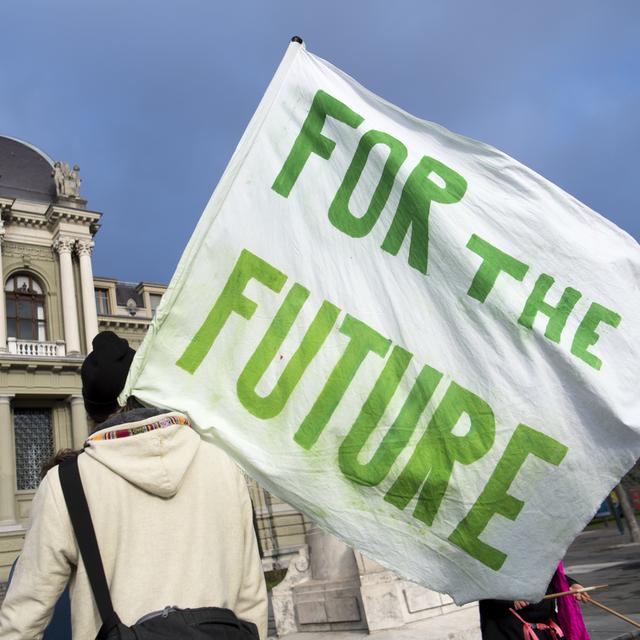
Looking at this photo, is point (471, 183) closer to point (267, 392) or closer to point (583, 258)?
point (583, 258)

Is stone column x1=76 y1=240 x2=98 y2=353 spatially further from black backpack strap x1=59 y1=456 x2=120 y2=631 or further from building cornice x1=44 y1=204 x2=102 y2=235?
black backpack strap x1=59 y1=456 x2=120 y2=631

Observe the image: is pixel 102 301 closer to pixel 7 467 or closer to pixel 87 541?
pixel 7 467

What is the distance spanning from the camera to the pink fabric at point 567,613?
3.48 m

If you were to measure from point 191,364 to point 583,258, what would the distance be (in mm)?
1501

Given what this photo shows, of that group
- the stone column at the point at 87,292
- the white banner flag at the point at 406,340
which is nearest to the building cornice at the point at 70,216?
the stone column at the point at 87,292

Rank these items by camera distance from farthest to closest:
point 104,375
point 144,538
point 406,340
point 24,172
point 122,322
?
point 122,322 < point 24,172 < point 406,340 < point 104,375 < point 144,538

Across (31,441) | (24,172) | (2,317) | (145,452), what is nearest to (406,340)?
(145,452)

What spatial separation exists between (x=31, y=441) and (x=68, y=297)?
19.7 ft

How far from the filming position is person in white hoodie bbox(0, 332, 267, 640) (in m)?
A: 1.64

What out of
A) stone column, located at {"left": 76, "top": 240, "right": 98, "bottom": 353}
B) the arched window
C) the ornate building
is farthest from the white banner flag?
the arched window

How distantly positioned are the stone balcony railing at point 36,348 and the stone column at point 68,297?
14.9 inches

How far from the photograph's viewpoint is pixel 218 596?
5.87 feet

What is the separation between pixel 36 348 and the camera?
Answer: 25.7 m

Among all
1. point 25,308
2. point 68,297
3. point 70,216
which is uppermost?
point 70,216
